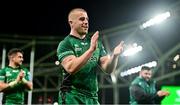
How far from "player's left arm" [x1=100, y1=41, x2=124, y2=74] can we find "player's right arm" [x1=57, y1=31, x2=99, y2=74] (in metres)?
0.35

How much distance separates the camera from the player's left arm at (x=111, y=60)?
13.4 ft

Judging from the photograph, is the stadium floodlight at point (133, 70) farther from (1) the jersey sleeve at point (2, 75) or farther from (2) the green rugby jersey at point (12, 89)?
(1) the jersey sleeve at point (2, 75)

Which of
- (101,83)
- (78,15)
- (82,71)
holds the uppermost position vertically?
(101,83)

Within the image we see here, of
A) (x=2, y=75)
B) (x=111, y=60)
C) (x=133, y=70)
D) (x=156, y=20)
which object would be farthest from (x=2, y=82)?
(x=133, y=70)

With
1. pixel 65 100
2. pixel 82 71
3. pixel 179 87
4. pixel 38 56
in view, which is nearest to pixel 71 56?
pixel 82 71

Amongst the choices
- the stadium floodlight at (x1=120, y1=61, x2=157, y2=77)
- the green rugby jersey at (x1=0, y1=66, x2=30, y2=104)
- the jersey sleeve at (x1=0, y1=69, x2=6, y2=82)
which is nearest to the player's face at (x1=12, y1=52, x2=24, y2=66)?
the green rugby jersey at (x1=0, y1=66, x2=30, y2=104)

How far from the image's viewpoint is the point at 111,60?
4152 millimetres

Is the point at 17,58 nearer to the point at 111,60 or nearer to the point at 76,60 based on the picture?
the point at 111,60

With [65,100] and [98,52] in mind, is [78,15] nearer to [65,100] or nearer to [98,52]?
[98,52]

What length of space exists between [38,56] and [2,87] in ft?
54.5

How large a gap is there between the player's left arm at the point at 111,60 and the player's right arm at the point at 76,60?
0.35m

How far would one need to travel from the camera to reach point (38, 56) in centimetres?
2312

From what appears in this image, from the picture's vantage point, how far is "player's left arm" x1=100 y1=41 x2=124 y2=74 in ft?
13.4

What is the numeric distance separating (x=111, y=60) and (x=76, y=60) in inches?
20.4
